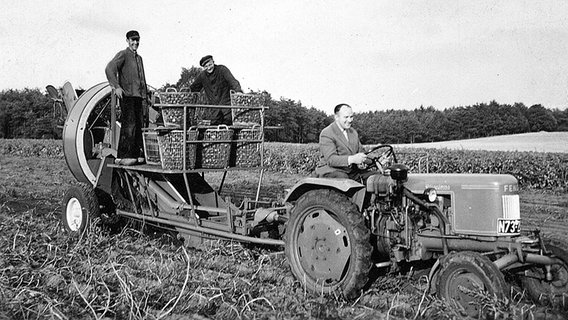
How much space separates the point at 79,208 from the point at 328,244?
14.6ft

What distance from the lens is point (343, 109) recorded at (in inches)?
219

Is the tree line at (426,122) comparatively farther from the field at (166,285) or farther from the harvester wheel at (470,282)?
the harvester wheel at (470,282)

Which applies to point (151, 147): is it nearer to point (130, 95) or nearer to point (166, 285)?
point (130, 95)

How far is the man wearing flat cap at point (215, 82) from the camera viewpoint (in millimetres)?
7875

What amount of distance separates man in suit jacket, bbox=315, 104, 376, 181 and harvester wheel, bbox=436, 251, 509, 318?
4.61ft

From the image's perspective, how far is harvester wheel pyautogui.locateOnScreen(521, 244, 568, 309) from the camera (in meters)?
4.65

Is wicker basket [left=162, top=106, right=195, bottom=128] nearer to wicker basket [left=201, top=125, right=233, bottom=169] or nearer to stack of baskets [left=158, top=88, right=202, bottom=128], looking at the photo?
stack of baskets [left=158, top=88, right=202, bottom=128]

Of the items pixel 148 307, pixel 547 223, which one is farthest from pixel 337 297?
pixel 547 223

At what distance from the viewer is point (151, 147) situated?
7.08 metres

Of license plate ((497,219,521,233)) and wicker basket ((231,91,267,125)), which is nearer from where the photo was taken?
license plate ((497,219,521,233))

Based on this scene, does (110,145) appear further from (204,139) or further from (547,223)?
(547,223)

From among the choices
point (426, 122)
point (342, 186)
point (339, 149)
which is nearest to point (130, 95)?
point (339, 149)

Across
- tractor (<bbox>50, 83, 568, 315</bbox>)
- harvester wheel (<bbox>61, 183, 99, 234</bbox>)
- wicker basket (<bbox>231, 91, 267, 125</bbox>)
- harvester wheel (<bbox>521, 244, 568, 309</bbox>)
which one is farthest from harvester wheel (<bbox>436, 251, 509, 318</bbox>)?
harvester wheel (<bbox>61, 183, 99, 234</bbox>)

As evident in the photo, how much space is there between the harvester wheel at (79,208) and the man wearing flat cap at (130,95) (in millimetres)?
679
